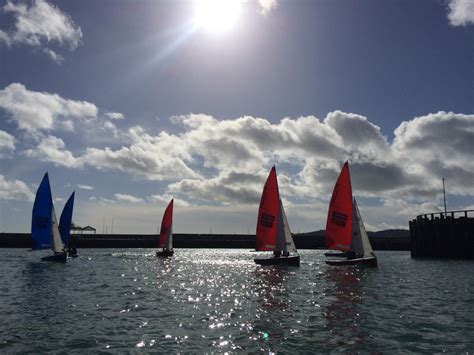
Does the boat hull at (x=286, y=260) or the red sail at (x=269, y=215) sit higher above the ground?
the red sail at (x=269, y=215)

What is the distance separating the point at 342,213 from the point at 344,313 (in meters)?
28.3

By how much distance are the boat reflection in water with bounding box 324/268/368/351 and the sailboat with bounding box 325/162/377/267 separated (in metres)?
12.5

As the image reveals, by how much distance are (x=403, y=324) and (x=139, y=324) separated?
12.3 meters

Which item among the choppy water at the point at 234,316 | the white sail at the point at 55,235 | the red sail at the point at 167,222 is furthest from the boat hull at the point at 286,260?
the red sail at the point at 167,222

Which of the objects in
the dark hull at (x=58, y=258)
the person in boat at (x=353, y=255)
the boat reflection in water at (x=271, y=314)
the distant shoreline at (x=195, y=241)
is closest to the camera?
the boat reflection in water at (x=271, y=314)

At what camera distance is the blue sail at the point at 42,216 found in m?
53.0

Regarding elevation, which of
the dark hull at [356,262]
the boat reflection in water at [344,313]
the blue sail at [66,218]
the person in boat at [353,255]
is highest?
the blue sail at [66,218]

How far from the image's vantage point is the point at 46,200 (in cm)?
5344

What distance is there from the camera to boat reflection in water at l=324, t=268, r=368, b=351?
1683 centimetres

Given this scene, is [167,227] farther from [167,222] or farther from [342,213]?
[342,213]

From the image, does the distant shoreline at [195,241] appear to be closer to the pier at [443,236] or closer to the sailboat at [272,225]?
the pier at [443,236]

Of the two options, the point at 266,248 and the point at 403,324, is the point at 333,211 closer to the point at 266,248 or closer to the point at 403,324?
the point at 266,248

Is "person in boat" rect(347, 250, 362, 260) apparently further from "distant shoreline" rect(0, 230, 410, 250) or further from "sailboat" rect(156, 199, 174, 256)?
"distant shoreline" rect(0, 230, 410, 250)

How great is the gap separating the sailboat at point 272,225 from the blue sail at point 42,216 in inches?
1056
